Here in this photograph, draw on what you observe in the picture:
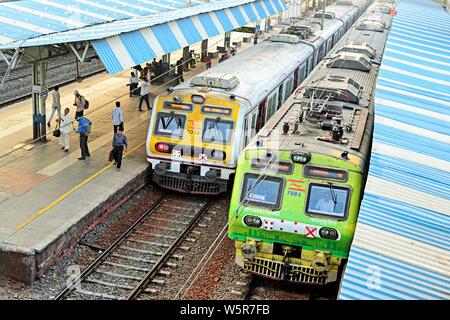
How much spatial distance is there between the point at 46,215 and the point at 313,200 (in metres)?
5.66

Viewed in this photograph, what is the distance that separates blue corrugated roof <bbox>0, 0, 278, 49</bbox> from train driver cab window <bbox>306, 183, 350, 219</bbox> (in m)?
6.64

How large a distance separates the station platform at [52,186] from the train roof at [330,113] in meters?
4.17

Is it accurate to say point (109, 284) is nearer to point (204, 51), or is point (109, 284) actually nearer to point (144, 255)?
point (144, 255)

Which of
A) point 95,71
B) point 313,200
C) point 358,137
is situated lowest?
point 95,71

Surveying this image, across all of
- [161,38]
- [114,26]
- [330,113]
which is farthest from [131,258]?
[161,38]

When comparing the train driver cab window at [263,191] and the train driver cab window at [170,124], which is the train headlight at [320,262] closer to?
the train driver cab window at [263,191]

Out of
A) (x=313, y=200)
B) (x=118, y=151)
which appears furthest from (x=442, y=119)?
(x=118, y=151)

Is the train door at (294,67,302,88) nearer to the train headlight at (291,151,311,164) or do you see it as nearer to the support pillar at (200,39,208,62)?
the train headlight at (291,151,311,164)

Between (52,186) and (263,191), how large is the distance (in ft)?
Result: 19.6

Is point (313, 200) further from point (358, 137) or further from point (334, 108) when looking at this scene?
point (334, 108)

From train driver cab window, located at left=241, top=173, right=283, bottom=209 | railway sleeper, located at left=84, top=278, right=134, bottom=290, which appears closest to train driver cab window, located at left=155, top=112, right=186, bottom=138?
train driver cab window, located at left=241, top=173, right=283, bottom=209

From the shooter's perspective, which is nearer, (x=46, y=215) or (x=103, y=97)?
(x=46, y=215)

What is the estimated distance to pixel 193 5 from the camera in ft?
80.9

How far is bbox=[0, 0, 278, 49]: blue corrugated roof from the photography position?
14.8m
